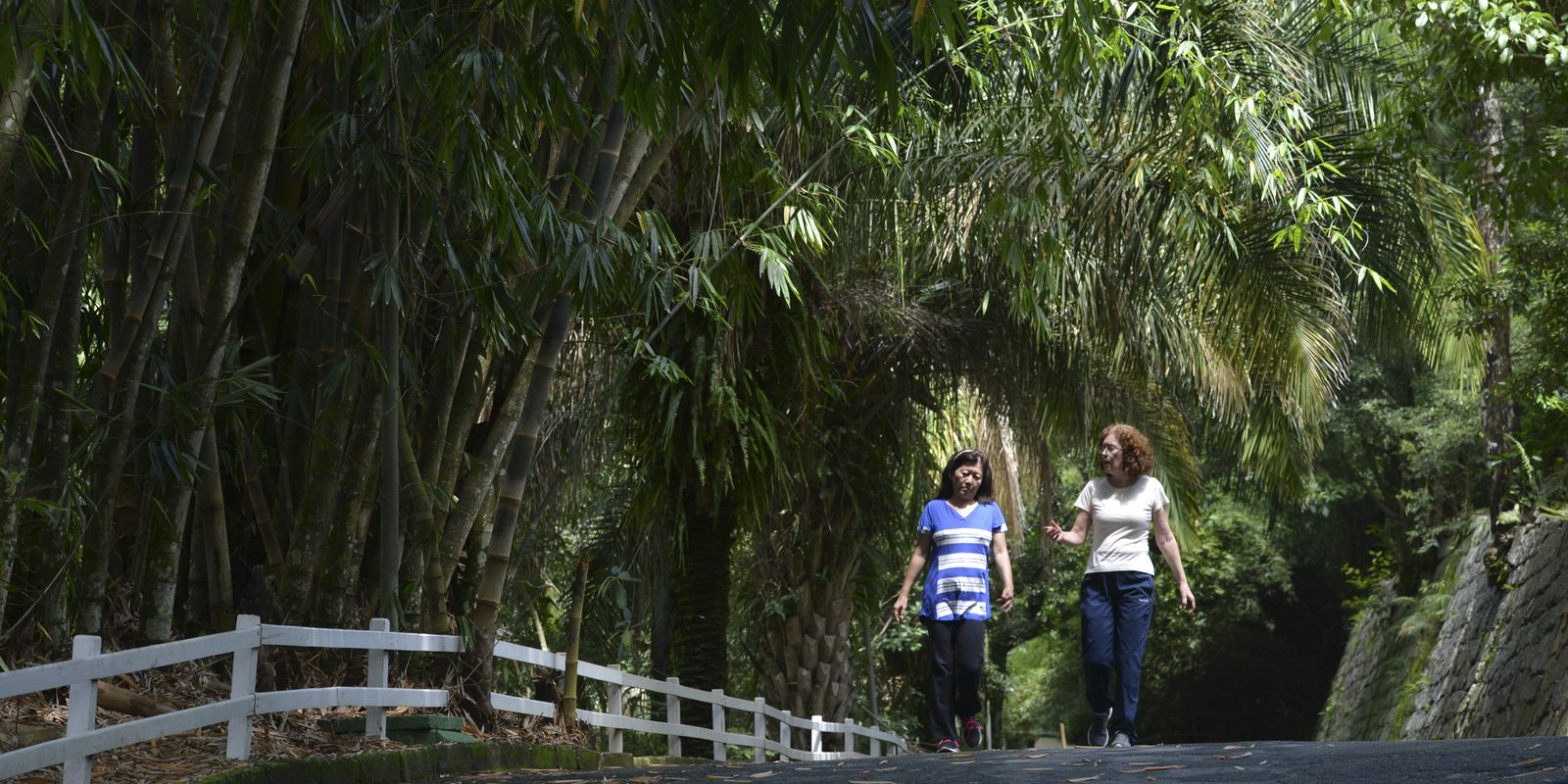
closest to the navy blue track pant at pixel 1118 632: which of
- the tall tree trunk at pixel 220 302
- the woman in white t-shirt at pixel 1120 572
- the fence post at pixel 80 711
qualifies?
Answer: the woman in white t-shirt at pixel 1120 572

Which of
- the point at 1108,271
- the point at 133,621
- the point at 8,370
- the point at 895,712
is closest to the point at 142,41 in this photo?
the point at 8,370

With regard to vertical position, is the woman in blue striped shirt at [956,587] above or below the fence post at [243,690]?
above

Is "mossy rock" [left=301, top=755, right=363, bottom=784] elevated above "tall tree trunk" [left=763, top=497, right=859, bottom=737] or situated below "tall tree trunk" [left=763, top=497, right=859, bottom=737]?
below

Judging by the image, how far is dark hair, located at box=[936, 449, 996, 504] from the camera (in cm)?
→ 814

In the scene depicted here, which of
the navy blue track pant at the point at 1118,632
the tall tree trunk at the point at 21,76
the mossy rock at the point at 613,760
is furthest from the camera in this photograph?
the navy blue track pant at the point at 1118,632

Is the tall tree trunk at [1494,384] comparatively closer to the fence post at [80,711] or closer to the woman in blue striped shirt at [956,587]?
the woman in blue striped shirt at [956,587]

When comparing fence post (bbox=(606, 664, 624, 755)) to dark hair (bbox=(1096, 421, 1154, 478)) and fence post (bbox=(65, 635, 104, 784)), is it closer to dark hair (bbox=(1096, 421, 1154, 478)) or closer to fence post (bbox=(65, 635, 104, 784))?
dark hair (bbox=(1096, 421, 1154, 478))

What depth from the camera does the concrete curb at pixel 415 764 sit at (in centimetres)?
503

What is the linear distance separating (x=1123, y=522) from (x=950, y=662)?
113 centimetres

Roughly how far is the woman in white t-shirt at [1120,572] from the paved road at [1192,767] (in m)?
1.00

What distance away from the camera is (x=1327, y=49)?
1175cm

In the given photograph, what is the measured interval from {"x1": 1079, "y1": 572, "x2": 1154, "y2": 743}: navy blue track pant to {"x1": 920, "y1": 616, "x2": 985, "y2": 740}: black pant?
0.55m

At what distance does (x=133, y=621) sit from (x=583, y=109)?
8.80 feet

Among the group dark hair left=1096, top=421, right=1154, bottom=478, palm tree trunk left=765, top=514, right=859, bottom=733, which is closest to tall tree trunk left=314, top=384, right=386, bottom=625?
dark hair left=1096, top=421, right=1154, bottom=478
